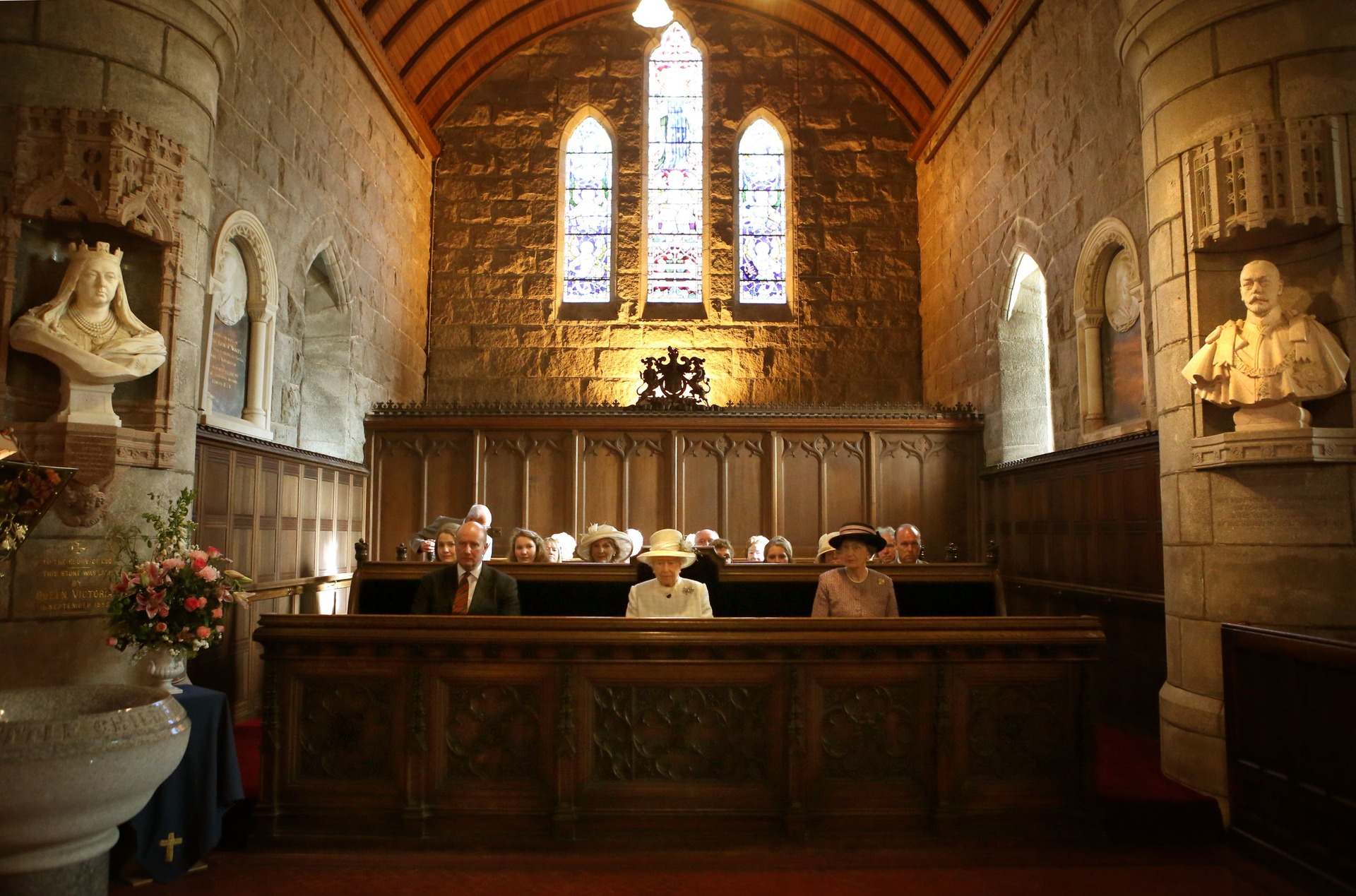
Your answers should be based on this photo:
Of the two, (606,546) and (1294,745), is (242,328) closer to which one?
(606,546)

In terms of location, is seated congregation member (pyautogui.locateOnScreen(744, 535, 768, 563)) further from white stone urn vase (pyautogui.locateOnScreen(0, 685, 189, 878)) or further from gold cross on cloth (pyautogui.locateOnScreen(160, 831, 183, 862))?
white stone urn vase (pyautogui.locateOnScreen(0, 685, 189, 878))

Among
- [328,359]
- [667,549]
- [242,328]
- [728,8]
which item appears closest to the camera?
[667,549]

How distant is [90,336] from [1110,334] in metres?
7.56

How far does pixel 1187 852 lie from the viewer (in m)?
4.43

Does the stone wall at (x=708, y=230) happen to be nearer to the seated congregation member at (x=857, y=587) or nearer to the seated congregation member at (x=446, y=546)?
the seated congregation member at (x=446, y=546)

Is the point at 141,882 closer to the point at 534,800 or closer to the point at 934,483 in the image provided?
the point at 534,800

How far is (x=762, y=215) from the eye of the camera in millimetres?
13391

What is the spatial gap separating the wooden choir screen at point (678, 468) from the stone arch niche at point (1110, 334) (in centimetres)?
276

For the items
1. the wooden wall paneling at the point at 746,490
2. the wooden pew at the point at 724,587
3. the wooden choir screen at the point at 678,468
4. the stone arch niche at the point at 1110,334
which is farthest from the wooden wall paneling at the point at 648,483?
the stone arch niche at the point at 1110,334

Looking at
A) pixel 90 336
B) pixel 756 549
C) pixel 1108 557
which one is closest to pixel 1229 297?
pixel 1108 557

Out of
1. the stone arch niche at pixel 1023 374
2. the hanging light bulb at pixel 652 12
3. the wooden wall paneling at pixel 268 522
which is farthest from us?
the stone arch niche at pixel 1023 374

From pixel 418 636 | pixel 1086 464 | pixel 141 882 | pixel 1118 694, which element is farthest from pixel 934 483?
pixel 141 882

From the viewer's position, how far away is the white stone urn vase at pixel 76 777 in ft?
8.38

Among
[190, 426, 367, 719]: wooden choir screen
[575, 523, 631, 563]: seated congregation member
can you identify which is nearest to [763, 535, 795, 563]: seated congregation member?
[575, 523, 631, 563]: seated congregation member
